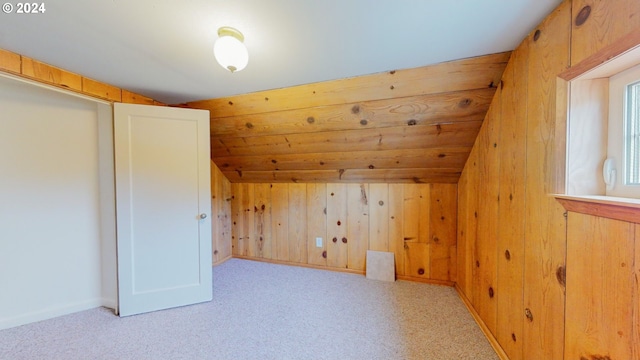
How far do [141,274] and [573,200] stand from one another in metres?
2.91

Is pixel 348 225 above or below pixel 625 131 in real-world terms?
below

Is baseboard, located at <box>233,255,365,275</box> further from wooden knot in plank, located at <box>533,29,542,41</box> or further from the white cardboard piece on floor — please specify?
wooden knot in plank, located at <box>533,29,542,41</box>

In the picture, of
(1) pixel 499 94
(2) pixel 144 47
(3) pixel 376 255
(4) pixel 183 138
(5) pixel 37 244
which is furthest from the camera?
(3) pixel 376 255

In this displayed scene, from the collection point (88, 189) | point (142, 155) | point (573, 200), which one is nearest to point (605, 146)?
point (573, 200)

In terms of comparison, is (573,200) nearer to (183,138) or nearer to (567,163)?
(567,163)

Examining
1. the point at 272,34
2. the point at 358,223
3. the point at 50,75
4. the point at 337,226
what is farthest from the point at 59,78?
the point at 358,223

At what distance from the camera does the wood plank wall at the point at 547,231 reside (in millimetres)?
769

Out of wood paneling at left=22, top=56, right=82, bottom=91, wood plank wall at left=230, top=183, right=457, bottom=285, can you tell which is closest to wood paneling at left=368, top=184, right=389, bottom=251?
wood plank wall at left=230, top=183, right=457, bottom=285

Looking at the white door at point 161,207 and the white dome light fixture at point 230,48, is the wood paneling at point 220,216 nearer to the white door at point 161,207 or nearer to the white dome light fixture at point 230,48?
the white door at point 161,207

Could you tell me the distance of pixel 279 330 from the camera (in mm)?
1676

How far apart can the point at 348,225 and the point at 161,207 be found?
6.48ft

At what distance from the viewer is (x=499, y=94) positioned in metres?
1.47

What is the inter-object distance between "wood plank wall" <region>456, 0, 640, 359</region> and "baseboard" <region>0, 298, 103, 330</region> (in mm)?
3294

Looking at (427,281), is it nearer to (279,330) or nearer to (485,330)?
(485,330)
